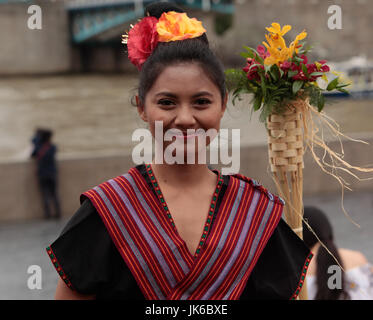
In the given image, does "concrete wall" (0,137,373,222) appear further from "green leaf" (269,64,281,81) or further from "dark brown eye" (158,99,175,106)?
"dark brown eye" (158,99,175,106)

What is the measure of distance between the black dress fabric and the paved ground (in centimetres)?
361

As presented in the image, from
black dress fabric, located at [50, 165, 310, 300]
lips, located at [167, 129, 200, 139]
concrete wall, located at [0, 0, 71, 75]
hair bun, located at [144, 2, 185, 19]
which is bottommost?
black dress fabric, located at [50, 165, 310, 300]

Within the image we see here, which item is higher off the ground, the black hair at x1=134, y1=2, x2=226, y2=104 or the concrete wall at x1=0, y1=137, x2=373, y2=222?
the black hair at x1=134, y1=2, x2=226, y2=104

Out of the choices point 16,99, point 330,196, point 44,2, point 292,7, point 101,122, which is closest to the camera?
point 330,196

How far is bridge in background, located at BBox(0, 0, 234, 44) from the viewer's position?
25953mm

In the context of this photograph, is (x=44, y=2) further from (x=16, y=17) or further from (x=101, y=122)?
(x=101, y=122)

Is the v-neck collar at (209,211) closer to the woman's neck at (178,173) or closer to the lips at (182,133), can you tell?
the woman's neck at (178,173)

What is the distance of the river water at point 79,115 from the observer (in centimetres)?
1320

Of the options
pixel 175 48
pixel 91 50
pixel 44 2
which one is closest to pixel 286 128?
pixel 175 48

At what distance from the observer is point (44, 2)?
89.4 ft

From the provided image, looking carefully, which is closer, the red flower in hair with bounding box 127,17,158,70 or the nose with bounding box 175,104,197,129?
the nose with bounding box 175,104,197,129

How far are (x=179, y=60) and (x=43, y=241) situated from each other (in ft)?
18.6

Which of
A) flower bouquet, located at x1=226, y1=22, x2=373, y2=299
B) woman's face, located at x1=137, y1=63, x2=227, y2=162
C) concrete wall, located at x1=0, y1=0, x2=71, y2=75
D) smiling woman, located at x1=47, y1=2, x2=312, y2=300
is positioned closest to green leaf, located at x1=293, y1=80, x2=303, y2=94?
flower bouquet, located at x1=226, y1=22, x2=373, y2=299

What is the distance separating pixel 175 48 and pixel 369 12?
3103cm
